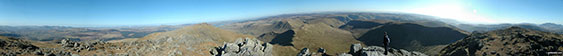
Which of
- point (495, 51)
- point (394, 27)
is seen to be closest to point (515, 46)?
point (495, 51)

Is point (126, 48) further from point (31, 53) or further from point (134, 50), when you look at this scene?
point (31, 53)

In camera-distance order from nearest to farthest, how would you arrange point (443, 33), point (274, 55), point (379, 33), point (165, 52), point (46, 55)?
point (46, 55) → point (165, 52) → point (274, 55) → point (443, 33) → point (379, 33)

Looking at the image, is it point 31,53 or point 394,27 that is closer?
point 31,53

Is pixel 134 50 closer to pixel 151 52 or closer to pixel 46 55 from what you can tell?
pixel 151 52

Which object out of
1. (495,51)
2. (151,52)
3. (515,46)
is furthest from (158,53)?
(515,46)

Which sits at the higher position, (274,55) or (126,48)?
(126,48)

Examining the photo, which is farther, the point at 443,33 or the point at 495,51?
the point at 443,33

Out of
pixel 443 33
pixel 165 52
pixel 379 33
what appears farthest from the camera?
pixel 379 33

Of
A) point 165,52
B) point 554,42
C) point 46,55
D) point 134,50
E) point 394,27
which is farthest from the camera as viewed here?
point 394,27

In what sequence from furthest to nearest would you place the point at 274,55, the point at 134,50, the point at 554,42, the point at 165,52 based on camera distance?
1. the point at 274,55
2. the point at 554,42
3. the point at 165,52
4. the point at 134,50
